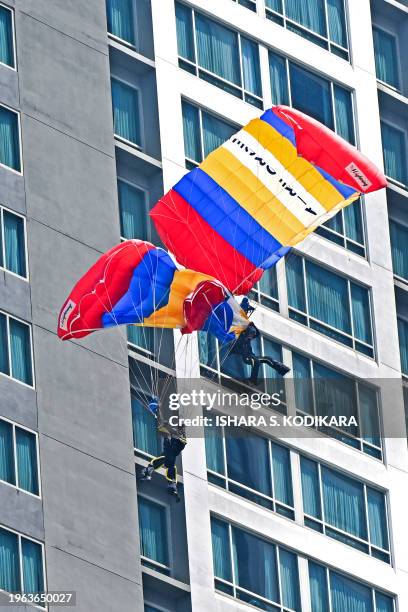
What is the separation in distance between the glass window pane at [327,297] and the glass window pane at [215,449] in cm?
541

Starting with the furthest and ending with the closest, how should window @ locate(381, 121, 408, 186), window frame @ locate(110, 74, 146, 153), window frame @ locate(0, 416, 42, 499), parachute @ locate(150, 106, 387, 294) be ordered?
window @ locate(381, 121, 408, 186), window frame @ locate(110, 74, 146, 153), window frame @ locate(0, 416, 42, 499), parachute @ locate(150, 106, 387, 294)

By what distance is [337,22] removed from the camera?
8275cm

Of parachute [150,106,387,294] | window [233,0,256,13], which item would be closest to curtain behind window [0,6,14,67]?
parachute [150,106,387,294]

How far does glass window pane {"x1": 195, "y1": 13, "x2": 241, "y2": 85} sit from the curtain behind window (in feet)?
20.2

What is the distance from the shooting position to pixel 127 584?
7150 centimetres

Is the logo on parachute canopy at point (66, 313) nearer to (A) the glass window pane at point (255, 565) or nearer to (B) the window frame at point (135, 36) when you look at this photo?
(A) the glass window pane at point (255, 565)

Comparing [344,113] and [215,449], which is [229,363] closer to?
[215,449]

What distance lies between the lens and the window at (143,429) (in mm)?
73750

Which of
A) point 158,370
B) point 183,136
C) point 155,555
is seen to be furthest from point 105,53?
point 155,555

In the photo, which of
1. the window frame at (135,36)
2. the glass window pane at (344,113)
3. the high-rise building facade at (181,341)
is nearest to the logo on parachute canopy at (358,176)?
the high-rise building facade at (181,341)

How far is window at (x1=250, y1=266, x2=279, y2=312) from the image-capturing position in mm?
77250

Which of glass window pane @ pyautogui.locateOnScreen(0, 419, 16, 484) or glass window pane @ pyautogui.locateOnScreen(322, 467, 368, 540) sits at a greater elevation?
glass window pane @ pyautogui.locateOnScreen(322, 467, 368, 540)

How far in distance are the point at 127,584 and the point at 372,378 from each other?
11.1m

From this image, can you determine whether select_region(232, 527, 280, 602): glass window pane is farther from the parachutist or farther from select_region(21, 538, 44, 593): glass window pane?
select_region(21, 538, 44, 593): glass window pane
